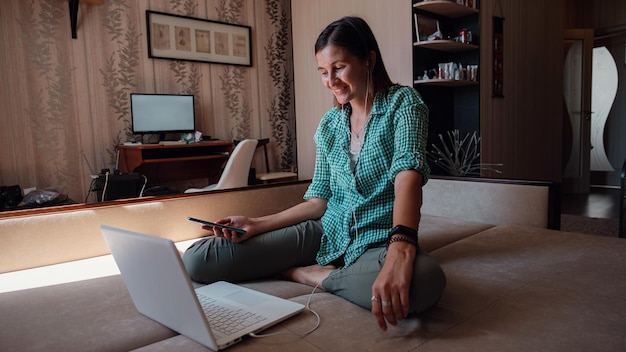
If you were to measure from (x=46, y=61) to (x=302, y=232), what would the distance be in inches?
129

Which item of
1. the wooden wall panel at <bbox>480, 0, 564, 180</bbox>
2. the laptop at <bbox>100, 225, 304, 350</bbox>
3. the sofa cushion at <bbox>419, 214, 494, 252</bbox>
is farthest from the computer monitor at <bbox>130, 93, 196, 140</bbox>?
the laptop at <bbox>100, 225, 304, 350</bbox>

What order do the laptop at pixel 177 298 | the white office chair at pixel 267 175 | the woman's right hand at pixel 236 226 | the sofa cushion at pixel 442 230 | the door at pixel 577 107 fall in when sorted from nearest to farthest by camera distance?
the laptop at pixel 177 298 → the woman's right hand at pixel 236 226 → the sofa cushion at pixel 442 230 → the white office chair at pixel 267 175 → the door at pixel 577 107

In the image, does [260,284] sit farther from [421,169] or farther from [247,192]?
[247,192]

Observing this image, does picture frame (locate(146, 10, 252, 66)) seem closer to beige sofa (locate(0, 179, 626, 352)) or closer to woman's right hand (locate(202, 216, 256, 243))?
beige sofa (locate(0, 179, 626, 352))

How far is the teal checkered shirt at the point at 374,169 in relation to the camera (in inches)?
46.7

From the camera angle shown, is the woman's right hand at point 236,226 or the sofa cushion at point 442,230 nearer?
the woman's right hand at point 236,226

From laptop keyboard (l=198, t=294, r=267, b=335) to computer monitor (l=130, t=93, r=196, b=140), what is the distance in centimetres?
318

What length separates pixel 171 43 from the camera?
428cm

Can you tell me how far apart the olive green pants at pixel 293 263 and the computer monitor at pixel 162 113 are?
2886 millimetres

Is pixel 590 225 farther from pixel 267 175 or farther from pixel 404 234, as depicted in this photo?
pixel 404 234

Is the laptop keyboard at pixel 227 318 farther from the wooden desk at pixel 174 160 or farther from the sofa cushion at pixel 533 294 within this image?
the wooden desk at pixel 174 160

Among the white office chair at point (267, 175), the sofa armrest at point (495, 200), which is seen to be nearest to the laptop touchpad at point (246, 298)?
the sofa armrest at point (495, 200)

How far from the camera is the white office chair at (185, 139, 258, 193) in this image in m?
3.23

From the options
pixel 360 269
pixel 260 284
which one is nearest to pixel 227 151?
pixel 260 284
